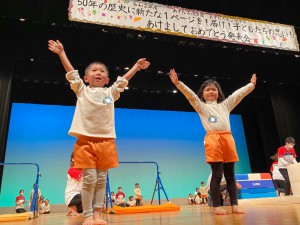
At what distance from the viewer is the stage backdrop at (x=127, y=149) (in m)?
7.53

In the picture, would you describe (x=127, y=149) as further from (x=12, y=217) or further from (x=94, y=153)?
(x=94, y=153)

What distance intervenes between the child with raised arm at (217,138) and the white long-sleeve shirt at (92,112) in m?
0.72

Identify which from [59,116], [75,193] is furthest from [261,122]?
[75,193]

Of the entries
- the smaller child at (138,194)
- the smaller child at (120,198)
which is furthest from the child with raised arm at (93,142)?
the smaller child at (138,194)

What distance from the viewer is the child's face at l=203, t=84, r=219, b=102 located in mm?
2412

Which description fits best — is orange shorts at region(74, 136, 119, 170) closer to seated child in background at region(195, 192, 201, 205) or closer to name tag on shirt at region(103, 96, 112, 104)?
name tag on shirt at region(103, 96, 112, 104)

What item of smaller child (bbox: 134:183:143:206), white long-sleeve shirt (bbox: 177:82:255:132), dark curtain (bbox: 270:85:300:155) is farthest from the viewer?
dark curtain (bbox: 270:85:300:155)

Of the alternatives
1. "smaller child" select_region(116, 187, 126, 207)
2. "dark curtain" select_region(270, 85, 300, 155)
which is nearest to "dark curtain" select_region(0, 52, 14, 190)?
"smaller child" select_region(116, 187, 126, 207)

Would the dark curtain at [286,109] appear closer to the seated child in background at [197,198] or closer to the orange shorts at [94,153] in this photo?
the seated child in background at [197,198]

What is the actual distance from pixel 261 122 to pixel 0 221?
8.72 metres

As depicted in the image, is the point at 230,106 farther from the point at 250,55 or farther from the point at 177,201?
the point at 177,201

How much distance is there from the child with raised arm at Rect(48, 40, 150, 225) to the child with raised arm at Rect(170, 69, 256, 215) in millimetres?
756

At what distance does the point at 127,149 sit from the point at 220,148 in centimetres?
645

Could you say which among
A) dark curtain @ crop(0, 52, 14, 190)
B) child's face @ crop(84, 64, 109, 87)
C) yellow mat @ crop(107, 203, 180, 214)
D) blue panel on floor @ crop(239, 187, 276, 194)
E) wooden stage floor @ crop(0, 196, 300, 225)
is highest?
dark curtain @ crop(0, 52, 14, 190)
